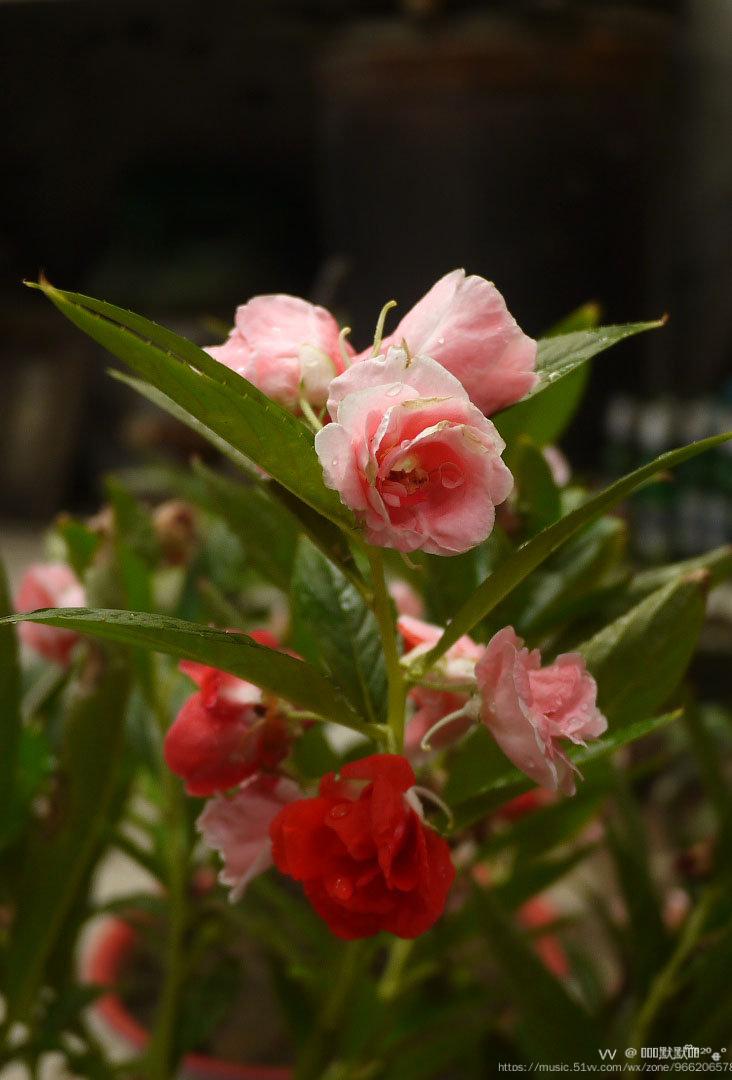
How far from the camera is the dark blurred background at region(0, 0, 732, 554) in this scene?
144cm

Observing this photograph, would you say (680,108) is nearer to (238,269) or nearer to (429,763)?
(238,269)

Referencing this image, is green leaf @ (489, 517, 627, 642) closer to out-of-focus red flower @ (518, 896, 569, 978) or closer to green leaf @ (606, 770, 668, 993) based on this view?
green leaf @ (606, 770, 668, 993)

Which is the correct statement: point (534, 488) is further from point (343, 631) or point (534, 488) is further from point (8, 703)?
point (8, 703)

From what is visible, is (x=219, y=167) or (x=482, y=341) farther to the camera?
(x=219, y=167)

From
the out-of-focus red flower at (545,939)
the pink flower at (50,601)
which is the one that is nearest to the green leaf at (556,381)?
the pink flower at (50,601)

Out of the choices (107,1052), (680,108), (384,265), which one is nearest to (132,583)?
(107,1052)

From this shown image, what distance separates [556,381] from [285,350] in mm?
74

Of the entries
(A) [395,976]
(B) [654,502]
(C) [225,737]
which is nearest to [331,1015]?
(A) [395,976]

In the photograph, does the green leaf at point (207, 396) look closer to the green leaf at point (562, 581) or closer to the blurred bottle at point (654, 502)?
the green leaf at point (562, 581)

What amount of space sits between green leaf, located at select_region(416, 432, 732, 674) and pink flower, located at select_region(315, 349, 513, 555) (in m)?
0.02

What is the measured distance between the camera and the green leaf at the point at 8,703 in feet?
1.26

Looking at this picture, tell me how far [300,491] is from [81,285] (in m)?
2.02

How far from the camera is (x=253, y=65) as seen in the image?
1982 mm

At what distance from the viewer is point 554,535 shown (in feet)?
0.85
